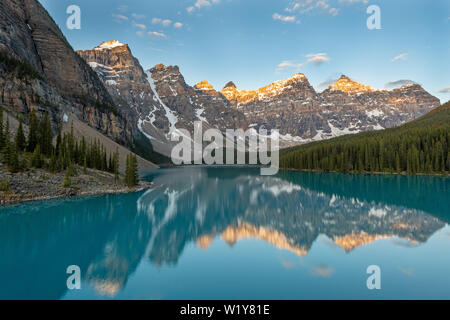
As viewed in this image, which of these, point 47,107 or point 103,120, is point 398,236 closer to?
point 47,107

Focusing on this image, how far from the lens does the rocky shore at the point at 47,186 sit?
31.7m

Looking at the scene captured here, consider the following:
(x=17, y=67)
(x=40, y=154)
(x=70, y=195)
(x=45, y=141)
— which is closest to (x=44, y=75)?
(x=17, y=67)

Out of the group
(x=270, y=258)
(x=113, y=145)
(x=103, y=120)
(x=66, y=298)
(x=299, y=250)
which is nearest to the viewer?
(x=66, y=298)

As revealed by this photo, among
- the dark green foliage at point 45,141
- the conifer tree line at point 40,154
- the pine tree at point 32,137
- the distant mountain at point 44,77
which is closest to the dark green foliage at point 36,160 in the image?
the conifer tree line at point 40,154

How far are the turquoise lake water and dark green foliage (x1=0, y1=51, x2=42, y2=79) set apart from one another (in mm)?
72116

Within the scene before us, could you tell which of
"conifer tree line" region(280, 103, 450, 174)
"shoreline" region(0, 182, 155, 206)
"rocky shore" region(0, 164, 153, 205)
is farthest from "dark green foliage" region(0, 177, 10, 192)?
"conifer tree line" region(280, 103, 450, 174)

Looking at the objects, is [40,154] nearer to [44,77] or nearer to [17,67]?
[17,67]

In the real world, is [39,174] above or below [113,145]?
below

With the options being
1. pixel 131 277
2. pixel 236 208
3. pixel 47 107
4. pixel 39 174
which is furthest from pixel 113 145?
pixel 131 277

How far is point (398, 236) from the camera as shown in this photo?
19766 millimetres

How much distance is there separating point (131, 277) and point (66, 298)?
9.63ft

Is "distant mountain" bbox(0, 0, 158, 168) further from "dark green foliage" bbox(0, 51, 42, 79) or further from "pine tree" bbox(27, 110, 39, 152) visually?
"pine tree" bbox(27, 110, 39, 152)

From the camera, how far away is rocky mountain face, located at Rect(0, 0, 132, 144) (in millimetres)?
79125

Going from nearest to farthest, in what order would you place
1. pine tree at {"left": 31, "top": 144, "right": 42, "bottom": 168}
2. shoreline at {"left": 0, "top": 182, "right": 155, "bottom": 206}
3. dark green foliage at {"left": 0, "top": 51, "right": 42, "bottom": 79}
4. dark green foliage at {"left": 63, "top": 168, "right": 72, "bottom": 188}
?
shoreline at {"left": 0, "top": 182, "right": 155, "bottom": 206}, dark green foliage at {"left": 63, "top": 168, "right": 72, "bottom": 188}, pine tree at {"left": 31, "top": 144, "right": 42, "bottom": 168}, dark green foliage at {"left": 0, "top": 51, "right": 42, "bottom": 79}
